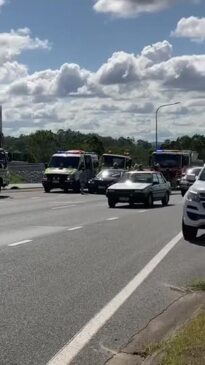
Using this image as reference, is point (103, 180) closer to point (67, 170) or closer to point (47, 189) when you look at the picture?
point (67, 170)

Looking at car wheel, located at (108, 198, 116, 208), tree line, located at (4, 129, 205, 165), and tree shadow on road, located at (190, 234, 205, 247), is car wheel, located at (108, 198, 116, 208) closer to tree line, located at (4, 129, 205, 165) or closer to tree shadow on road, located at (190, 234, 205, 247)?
tree shadow on road, located at (190, 234, 205, 247)

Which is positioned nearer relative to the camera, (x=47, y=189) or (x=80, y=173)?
(x=80, y=173)

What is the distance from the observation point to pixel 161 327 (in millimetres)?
6809

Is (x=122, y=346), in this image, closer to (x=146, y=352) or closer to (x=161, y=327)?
(x=146, y=352)

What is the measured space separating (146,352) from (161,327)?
1.03m

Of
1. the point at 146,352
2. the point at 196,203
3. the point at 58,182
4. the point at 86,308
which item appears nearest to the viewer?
the point at 146,352

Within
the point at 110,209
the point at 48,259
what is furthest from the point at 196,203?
the point at 110,209

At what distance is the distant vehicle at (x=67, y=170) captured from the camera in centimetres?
3931

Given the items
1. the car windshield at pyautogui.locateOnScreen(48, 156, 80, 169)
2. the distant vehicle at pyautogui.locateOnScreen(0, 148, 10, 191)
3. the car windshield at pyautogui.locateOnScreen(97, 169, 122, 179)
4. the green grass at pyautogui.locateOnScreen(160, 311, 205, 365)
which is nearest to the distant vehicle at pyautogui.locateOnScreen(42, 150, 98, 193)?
the car windshield at pyautogui.locateOnScreen(48, 156, 80, 169)

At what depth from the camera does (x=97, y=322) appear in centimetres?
698

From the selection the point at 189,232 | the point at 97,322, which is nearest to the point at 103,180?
the point at 189,232

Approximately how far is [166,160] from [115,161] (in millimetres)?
3641

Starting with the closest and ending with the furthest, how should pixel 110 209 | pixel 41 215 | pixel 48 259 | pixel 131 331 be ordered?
pixel 131 331
pixel 48 259
pixel 41 215
pixel 110 209

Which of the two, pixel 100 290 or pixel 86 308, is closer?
pixel 86 308
